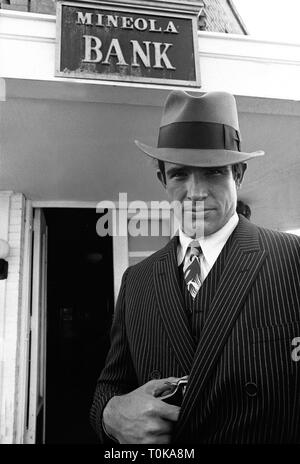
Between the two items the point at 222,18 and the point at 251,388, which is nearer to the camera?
the point at 251,388

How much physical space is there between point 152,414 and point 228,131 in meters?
1.01

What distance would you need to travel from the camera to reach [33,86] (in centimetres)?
207

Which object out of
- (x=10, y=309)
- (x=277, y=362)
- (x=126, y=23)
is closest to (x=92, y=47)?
(x=126, y=23)

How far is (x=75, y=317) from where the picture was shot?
12.3 m

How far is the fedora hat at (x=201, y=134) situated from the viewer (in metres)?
1.21

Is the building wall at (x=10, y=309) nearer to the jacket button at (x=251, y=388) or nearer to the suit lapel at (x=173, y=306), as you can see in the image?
the suit lapel at (x=173, y=306)

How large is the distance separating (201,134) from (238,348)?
77 cm

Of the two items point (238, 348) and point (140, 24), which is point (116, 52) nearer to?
point (140, 24)

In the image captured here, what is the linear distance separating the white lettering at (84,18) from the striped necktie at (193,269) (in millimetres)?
1715

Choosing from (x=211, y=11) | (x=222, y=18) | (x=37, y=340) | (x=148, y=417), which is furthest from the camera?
(x=222, y=18)

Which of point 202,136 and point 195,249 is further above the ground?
point 202,136

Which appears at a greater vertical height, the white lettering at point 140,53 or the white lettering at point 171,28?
the white lettering at point 171,28

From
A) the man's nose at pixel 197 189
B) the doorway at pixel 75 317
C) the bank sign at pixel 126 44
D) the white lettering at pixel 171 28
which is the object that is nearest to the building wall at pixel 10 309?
the doorway at pixel 75 317

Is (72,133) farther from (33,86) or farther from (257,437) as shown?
(257,437)
